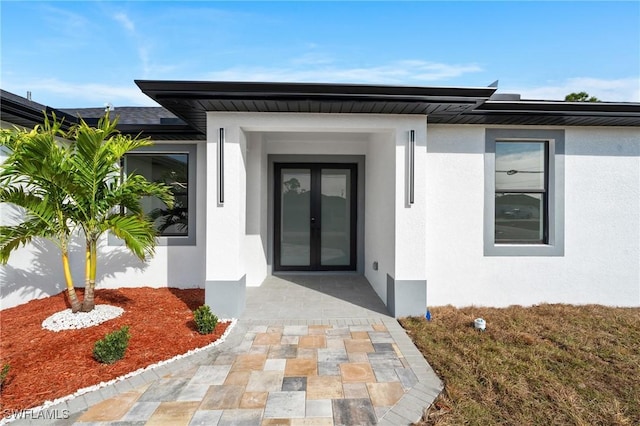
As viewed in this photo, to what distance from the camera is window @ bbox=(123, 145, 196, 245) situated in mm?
6129

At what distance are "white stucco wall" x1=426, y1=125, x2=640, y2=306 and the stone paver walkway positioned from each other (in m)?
1.87

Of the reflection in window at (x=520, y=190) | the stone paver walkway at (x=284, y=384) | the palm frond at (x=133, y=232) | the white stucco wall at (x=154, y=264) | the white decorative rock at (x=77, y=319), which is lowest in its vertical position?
the stone paver walkway at (x=284, y=384)

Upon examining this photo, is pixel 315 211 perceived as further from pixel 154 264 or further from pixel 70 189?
pixel 70 189

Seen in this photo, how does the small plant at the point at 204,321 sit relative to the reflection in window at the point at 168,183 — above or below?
below

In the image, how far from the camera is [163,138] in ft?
19.5

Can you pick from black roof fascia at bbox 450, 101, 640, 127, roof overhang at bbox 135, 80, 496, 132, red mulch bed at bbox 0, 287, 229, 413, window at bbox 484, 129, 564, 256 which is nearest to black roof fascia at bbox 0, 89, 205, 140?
roof overhang at bbox 135, 80, 496, 132

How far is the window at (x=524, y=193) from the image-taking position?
5.27 metres

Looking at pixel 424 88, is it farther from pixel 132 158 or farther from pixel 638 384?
pixel 132 158

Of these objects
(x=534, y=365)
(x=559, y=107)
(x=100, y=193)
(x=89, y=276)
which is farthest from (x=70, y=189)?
(x=559, y=107)

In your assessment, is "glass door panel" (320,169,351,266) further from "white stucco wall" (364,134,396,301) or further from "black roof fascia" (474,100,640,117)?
"black roof fascia" (474,100,640,117)

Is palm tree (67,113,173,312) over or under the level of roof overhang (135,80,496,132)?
under

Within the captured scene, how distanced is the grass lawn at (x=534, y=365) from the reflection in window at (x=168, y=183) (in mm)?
4813

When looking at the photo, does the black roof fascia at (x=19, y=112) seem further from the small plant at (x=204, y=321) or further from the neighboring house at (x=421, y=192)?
the small plant at (x=204, y=321)

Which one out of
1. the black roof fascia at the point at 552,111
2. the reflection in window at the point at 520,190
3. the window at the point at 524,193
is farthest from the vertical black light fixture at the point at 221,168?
the reflection in window at the point at 520,190
